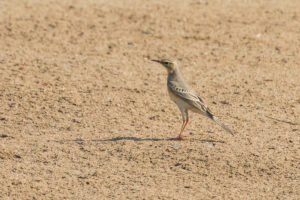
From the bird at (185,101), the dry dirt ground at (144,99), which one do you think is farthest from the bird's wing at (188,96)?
the dry dirt ground at (144,99)

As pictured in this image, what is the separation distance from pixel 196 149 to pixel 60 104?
2690 millimetres

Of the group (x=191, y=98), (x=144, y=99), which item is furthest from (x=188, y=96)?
(x=144, y=99)

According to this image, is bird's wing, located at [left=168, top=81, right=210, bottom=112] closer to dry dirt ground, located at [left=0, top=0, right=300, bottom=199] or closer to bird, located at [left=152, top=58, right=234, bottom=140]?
bird, located at [left=152, top=58, right=234, bottom=140]

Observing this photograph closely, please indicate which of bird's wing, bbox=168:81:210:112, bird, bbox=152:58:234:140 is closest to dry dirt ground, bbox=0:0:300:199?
bird, bbox=152:58:234:140

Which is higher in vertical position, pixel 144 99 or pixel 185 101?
pixel 185 101

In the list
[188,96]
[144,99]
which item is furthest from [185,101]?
[144,99]

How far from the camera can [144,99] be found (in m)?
10.7

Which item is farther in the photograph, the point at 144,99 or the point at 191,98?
the point at 144,99

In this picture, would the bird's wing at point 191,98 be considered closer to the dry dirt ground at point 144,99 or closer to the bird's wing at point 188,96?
the bird's wing at point 188,96

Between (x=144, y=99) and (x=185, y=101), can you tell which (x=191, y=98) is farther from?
(x=144, y=99)

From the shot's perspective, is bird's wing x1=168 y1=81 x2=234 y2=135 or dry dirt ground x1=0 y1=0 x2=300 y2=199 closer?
dry dirt ground x1=0 y1=0 x2=300 y2=199

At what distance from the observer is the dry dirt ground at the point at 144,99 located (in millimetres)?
8039

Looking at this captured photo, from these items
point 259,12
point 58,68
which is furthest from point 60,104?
point 259,12

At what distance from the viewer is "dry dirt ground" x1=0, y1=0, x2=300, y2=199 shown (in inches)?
316
